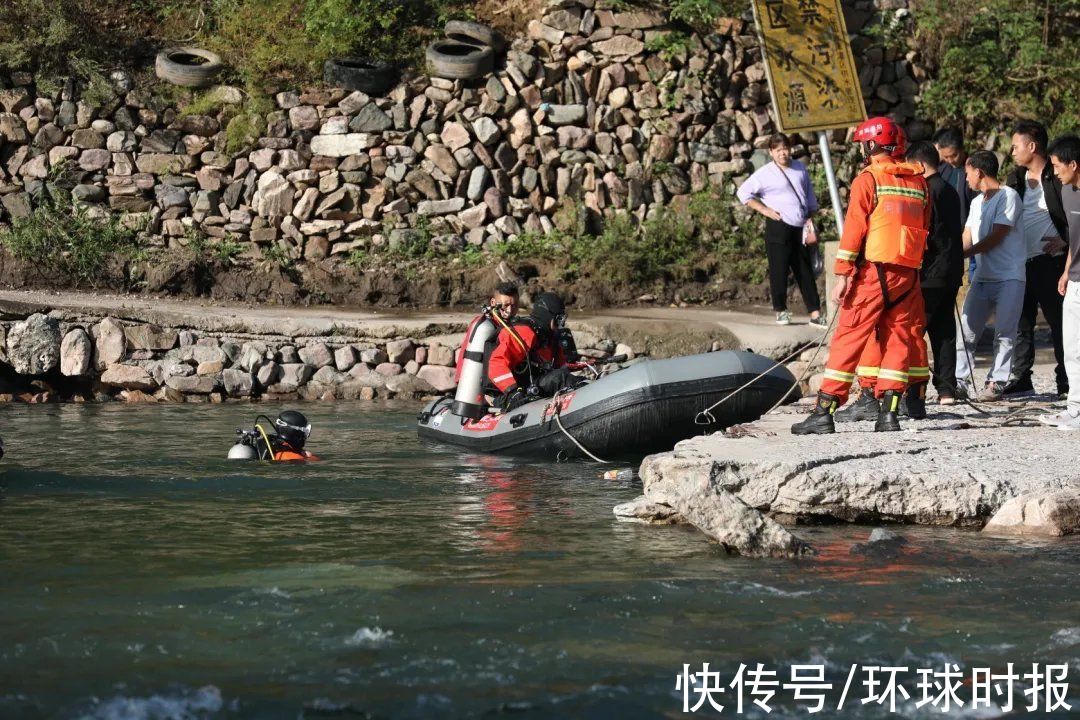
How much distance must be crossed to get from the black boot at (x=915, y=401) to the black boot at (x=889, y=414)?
0.40 meters

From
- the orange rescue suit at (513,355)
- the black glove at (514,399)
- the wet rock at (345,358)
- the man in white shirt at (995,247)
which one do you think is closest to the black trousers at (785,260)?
the man in white shirt at (995,247)

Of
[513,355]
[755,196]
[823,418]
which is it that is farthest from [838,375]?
[755,196]

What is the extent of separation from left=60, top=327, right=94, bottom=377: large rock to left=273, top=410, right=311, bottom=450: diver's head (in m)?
4.19

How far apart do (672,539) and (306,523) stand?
1.84m

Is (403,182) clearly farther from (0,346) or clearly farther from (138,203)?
(0,346)

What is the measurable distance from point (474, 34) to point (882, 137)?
8761mm

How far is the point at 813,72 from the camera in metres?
11.3

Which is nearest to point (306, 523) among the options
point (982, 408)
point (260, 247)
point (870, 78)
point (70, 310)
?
point (982, 408)

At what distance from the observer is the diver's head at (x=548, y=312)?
8.52 m

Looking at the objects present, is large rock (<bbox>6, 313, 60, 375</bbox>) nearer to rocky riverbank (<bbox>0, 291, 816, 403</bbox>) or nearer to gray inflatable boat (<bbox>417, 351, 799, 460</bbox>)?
rocky riverbank (<bbox>0, 291, 816, 403</bbox>)

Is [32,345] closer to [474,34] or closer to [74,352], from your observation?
[74,352]

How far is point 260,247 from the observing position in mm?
14180

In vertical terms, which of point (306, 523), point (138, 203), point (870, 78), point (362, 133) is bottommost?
point (306, 523)

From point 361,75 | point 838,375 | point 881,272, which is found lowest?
point 838,375
